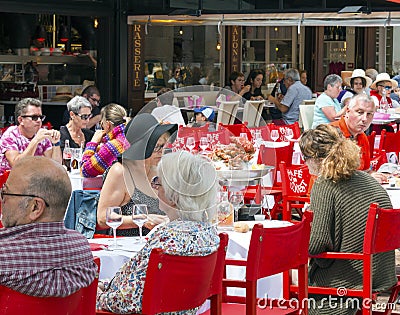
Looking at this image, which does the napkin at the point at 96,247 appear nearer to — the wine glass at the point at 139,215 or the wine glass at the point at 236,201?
the wine glass at the point at 139,215

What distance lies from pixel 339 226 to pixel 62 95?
1165 centimetres

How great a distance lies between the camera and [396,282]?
5613mm

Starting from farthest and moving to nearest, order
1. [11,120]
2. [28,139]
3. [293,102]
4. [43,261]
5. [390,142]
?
[293,102] → [11,120] → [390,142] → [28,139] → [43,261]

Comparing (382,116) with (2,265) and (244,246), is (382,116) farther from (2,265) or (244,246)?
(2,265)

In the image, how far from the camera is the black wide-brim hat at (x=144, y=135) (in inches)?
233

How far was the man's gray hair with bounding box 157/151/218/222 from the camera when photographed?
426 cm

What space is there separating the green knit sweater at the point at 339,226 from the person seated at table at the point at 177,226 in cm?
111

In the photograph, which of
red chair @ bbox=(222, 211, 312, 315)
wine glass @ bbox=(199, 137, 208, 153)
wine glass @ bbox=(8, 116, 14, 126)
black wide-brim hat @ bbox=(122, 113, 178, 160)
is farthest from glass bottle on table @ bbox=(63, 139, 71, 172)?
wine glass @ bbox=(8, 116, 14, 126)

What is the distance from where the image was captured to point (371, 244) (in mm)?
5219

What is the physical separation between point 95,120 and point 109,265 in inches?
290

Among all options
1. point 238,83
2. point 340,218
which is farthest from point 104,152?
point 238,83

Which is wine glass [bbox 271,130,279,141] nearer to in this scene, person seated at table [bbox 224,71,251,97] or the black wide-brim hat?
the black wide-brim hat

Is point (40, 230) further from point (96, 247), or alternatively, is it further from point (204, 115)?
point (204, 115)

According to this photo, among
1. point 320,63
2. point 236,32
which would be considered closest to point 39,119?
point 236,32
